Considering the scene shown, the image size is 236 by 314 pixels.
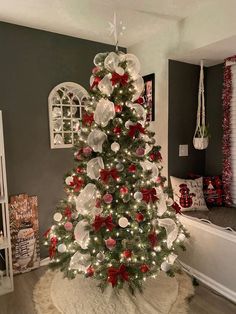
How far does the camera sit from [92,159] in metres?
1.96

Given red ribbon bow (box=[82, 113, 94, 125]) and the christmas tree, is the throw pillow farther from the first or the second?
red ribbon bow (box=[82, 113, 94, 125])

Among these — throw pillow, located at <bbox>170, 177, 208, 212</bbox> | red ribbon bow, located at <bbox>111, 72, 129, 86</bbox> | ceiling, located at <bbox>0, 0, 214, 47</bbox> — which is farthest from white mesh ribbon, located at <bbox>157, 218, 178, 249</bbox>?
ceiling, located at <bbox>0, 0, 214, 47</bbox>

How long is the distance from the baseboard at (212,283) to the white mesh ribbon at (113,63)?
202cm

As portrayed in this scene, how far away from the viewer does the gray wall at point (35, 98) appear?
2.50 metres

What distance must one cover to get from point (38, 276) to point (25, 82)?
200 cm

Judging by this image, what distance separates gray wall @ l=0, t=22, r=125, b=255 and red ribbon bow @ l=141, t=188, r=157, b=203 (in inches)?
49.6

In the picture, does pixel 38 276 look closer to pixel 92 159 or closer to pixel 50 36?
pixel 92 159

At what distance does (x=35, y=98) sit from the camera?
264 cm

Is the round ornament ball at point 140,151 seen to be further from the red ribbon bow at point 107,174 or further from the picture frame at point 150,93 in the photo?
the picture frame at point 150,93

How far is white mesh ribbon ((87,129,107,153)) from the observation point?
6.31 ft

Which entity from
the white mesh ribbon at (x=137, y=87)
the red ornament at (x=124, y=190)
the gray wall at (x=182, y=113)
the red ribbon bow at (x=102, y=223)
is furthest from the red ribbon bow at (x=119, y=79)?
the red ribbon bow at (x=102, y=223)

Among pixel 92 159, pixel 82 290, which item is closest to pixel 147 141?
pixel 92 159

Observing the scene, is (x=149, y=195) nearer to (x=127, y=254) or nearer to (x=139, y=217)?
(x=139, y=217)

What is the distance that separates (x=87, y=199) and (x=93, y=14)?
171 centimetres
